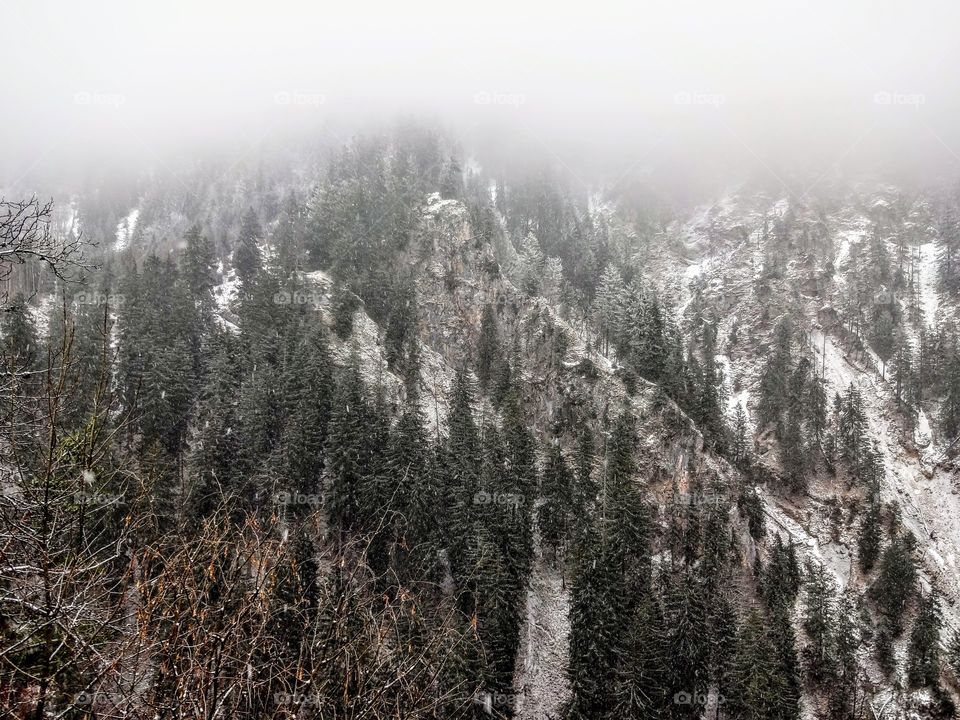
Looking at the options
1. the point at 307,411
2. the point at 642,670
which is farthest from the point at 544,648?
the point at 307,411

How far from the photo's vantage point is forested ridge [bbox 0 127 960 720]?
115 ft

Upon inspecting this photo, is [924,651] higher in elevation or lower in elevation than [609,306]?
lower

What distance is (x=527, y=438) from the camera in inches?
2304

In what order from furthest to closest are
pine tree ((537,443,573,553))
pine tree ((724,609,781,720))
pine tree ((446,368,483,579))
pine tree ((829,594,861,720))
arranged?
1. pine tree ((537,443,573,553))
2. pine tree ((829,594,861,720))
3. pine tree ((446,368,483,579))
4. pine tree ((724,609,781,720))

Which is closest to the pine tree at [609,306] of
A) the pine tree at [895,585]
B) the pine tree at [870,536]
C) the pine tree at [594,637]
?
the pine tree at [870,536]

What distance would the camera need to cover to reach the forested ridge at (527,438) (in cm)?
3491

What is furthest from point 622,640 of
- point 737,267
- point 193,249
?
point 737,267

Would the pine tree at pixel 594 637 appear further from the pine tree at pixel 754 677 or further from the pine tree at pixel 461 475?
the pine tree at pixel 754 677

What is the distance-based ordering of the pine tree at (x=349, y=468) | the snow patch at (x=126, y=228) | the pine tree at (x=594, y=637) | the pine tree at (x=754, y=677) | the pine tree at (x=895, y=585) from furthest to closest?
1. the snow patch at (x=126, y=228)
2. the pine tree at (x=895, y=585)
3. the pine tree at (x=349, y=468)
4. the pine tree at (x=754, y=677)
5. the pine tree at (x=594, y=637)

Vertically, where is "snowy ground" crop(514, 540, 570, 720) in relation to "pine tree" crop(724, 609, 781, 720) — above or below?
below

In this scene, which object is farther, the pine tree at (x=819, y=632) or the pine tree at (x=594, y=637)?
the pine tree at (x=819, y=632)

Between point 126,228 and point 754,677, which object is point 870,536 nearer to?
point 754,677

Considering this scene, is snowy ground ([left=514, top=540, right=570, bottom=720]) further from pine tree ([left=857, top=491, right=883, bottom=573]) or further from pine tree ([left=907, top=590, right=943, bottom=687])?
pine tree ([left=857, top=491, right=883, bottom=573])

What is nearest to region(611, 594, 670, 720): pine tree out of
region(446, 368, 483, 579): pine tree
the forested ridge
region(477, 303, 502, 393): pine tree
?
the forested ridge
